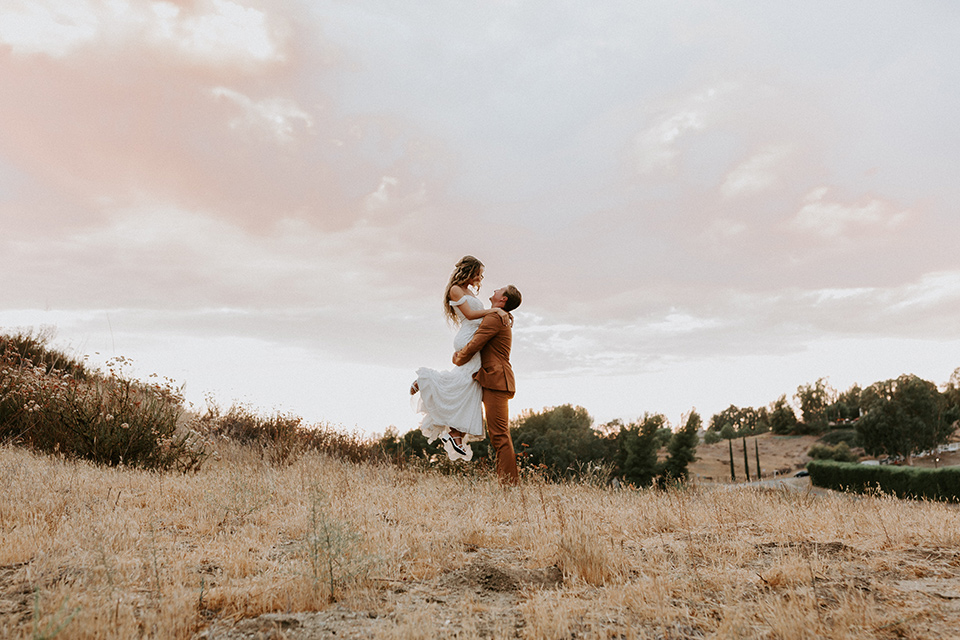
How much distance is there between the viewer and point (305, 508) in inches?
206

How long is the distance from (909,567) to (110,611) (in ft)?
15.1

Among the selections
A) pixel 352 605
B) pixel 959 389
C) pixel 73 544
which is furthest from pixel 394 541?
pixel 959 389

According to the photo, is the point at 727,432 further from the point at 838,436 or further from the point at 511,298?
the point at 511,298

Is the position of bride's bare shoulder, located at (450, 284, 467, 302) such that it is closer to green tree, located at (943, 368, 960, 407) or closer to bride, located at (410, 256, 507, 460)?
bride, located at (410, 256, 507, 460)

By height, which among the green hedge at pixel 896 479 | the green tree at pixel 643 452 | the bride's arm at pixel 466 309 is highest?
the bride's arm at pixel 466 309

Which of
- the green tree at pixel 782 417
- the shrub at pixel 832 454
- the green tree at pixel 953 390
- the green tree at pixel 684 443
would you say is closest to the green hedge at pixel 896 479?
the green tree at pixel 684 443

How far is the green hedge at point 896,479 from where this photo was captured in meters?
22.6

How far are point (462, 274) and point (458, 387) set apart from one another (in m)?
1.36

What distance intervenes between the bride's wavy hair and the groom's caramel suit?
1.80 feet

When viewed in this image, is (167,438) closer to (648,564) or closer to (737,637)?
(648,564)

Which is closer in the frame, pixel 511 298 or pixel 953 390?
pixel 511 298

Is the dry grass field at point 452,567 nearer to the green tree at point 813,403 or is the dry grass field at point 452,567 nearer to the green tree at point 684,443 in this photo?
the green tree at point 684,443

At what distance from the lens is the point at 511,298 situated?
7.20m

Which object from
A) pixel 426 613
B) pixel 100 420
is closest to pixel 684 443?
pixel 100 420
